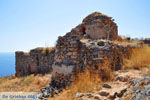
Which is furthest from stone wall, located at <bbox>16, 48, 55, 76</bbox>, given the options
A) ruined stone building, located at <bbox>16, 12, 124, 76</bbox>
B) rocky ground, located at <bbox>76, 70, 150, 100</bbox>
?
rocky ground, located at <bbox>76, 70, 150, 100</bbox>

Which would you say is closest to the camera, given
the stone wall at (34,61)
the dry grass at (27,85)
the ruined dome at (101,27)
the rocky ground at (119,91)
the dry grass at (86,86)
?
the rocky ground at (119,91)

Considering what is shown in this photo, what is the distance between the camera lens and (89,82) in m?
4.15

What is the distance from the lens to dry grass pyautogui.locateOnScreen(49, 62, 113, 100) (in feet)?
12.9

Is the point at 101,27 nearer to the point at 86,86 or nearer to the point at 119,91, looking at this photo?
the point at 86,86

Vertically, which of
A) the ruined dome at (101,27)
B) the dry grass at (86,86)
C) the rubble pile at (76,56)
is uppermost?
the ruined dome at (101,27)

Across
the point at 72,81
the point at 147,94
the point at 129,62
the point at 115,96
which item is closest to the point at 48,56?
the point at 72,81

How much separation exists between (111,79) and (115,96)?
3.96ft

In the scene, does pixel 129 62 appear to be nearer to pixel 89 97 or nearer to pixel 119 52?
pixel 119 52

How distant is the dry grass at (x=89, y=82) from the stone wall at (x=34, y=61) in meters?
9.15

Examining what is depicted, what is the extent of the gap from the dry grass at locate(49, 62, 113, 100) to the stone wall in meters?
9.15

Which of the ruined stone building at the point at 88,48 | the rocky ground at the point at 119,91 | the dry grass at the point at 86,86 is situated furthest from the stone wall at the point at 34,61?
the rocky ground at the point at 119,91

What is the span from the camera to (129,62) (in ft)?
17.1

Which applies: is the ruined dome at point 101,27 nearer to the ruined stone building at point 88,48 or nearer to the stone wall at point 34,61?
the ruined stone building at point 88,48

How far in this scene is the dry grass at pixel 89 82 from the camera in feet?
12.9
